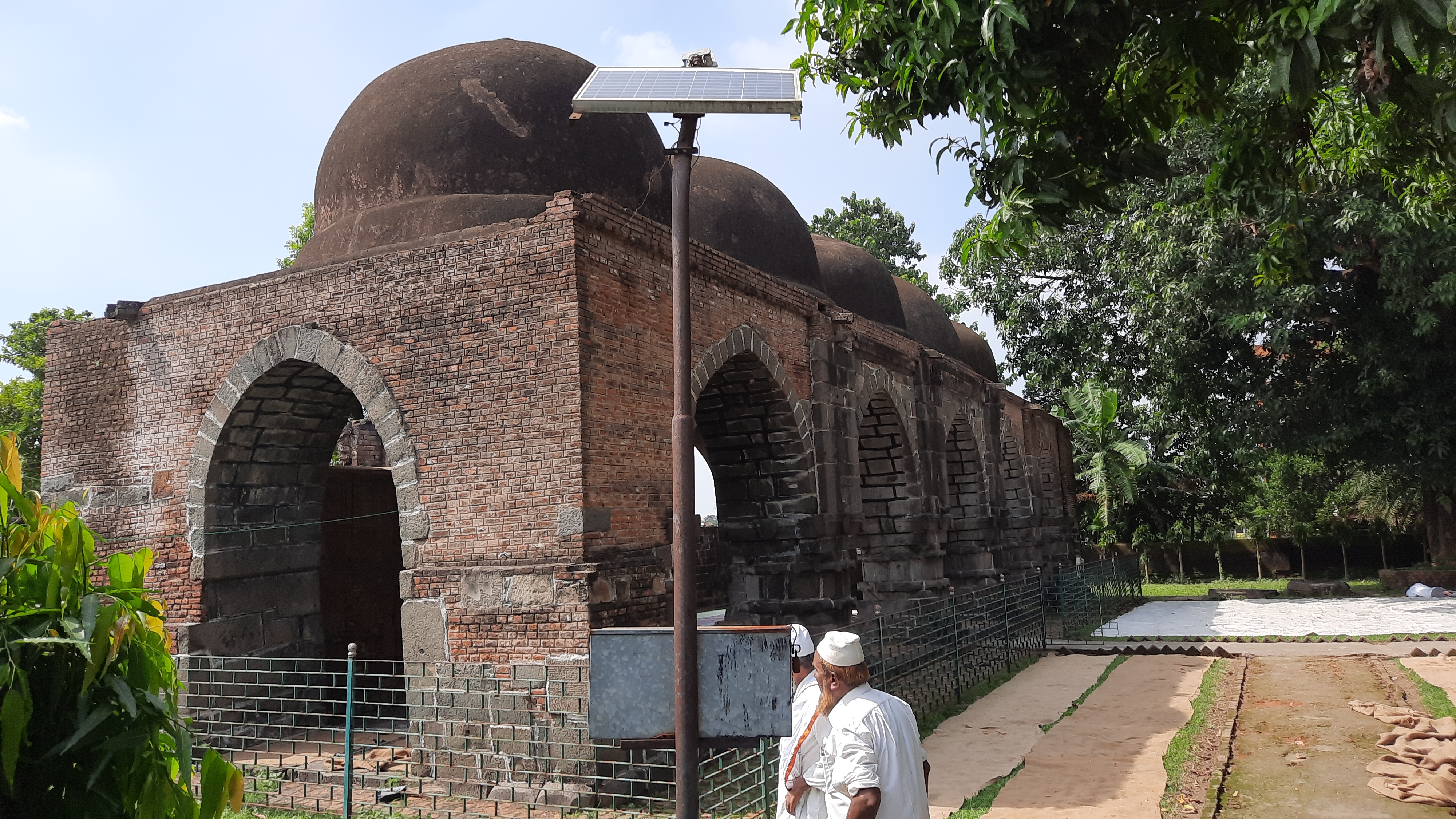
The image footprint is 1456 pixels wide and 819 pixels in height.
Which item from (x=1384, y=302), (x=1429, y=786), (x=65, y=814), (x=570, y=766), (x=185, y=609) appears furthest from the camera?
(x=1384, y=302)

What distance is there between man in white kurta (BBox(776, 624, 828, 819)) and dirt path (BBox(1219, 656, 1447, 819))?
131 inches

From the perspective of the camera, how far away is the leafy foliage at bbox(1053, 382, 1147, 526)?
23.4 m

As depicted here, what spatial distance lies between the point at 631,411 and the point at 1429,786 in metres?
5.51

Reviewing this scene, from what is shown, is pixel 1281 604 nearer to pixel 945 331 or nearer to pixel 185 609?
pixel 945 331

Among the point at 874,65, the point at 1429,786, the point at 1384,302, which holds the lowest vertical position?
the point at 1429,786

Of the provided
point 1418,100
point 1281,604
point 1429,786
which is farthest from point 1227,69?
point 1281,604

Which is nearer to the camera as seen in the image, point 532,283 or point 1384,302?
point 532,283

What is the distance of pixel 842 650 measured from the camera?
3354mm

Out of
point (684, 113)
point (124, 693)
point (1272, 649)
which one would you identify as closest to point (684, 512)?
point (684, 113)

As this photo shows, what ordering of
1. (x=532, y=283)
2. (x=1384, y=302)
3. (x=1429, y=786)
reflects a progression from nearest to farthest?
1. (x=1429, y=786)
2. (x=532, y=283)
3. (x=1384, y=302)

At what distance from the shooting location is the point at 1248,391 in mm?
18391

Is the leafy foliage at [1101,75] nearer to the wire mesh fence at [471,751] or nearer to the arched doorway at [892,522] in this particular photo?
the wire mesh fence at [471,751]

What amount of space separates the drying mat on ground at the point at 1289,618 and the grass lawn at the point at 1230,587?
1.63 metres

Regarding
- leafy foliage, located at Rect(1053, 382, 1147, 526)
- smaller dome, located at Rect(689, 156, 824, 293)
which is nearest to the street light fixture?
smaller dome, located at Rect(689, 156, 824, 293)
